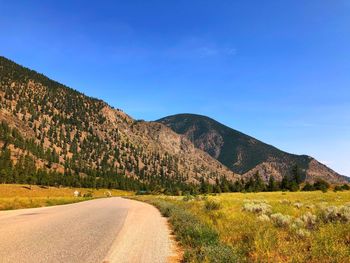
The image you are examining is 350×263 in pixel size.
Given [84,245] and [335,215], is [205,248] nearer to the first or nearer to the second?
[84,245]

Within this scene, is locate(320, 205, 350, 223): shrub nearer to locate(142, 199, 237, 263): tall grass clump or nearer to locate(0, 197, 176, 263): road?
locate(142, 199, 237, 263): tall grass clump

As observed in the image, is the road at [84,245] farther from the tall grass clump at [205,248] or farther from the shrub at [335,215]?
the shrub at [335,215]

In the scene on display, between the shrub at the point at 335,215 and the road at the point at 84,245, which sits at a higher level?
the shrub at the point at 335,215

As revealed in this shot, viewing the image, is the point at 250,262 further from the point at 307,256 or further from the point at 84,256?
the point at 84,256

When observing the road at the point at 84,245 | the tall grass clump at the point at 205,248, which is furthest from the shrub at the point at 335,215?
the road at the point at 84,245

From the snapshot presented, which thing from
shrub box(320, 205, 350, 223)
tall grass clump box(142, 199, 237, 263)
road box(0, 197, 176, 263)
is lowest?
road box(0, 197, 176, 263)

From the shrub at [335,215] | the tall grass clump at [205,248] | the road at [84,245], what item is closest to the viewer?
the tall grass clump at [205,248]

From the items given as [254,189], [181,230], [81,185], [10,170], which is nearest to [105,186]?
[81,185]

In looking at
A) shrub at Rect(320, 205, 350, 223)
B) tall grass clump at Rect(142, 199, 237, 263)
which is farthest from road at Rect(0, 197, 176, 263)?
shrub at Rect(320, 205, 350, 223)

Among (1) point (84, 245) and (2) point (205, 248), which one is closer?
(2) point (205, 248)

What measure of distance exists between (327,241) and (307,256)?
117cm

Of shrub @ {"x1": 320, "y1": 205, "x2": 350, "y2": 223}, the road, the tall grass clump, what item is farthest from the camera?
shrub @ {"x1": 320, "y1": 205, "x2": 350, "y2": 223}

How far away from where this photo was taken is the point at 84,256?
9.91 meters

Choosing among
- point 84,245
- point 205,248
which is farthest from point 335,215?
point 84,245
